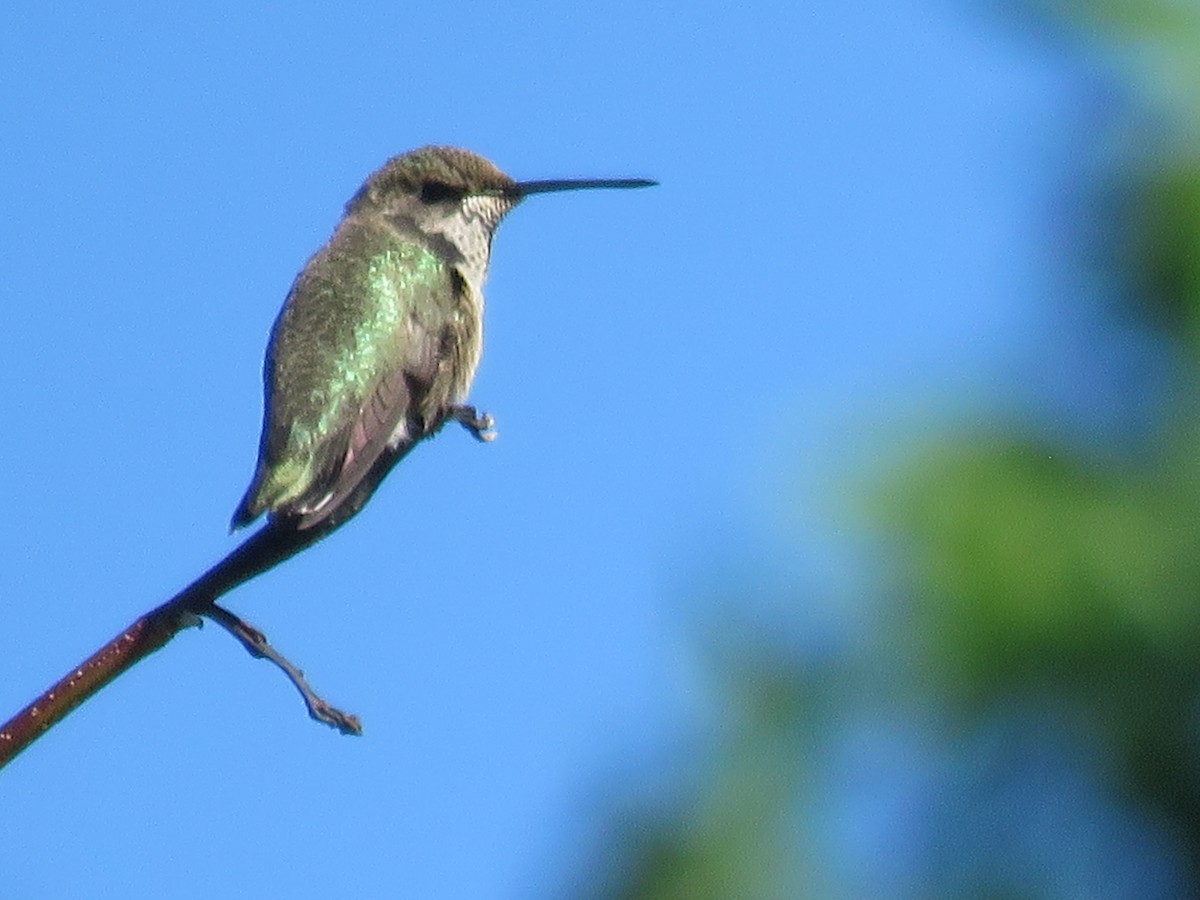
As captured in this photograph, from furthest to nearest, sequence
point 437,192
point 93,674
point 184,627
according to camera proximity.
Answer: point 437,192 → point 184,627 → point 93,674

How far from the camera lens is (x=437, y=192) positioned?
16.2ft

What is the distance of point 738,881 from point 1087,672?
97 cm

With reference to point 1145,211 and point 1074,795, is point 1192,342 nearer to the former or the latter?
point 1145,211

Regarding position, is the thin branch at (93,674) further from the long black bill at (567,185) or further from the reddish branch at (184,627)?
the long black bill at (567,185)

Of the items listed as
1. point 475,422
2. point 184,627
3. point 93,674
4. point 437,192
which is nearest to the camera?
point 93,674

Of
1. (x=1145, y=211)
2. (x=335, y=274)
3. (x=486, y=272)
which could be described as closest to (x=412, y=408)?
(x=335, y=274)

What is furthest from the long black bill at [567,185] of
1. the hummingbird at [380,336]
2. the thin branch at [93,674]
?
the thin branch at [93,674]

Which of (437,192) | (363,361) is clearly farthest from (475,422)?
(437,192)

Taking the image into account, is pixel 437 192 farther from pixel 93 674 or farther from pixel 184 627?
pixel 93 674

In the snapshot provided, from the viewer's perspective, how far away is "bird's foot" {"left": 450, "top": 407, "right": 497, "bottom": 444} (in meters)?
3.27

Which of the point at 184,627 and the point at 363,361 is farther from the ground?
Result: the point at 184,627

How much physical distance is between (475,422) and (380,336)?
35.6 inches

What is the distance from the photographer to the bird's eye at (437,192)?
16.1 feet

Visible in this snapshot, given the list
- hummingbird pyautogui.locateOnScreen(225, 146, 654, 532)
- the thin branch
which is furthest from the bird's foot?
the thin branch
